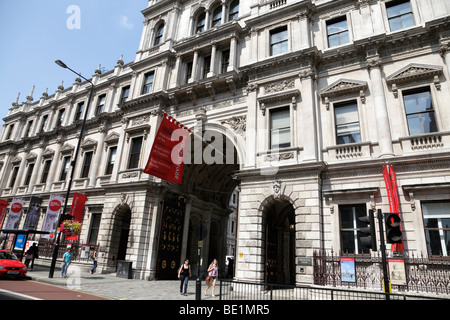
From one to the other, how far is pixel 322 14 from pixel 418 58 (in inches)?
254

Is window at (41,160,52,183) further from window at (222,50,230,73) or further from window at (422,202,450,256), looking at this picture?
window at (422,202,450,256)

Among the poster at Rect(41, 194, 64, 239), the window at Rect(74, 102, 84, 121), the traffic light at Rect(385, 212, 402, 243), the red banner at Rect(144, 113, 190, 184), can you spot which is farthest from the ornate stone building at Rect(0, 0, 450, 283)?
the traffic light at Rect(385, 212, 402, 243)

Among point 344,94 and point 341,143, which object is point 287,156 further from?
point 344,94

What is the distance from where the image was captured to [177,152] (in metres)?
18.1

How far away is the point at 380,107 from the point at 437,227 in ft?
19.2

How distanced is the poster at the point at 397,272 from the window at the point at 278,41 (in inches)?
509

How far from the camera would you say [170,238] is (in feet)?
63.8

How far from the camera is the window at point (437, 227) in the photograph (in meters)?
11.0

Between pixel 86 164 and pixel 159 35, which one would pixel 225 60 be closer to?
pixel 159 35

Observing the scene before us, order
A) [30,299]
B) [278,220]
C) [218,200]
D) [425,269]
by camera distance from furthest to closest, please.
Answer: [218,200] → [278,220] → [425,269] → [30,299]

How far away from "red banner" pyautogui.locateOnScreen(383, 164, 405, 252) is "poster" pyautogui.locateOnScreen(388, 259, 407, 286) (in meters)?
0.53

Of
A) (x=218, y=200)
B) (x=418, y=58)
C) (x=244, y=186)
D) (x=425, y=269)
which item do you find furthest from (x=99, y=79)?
(x=425, y=269)

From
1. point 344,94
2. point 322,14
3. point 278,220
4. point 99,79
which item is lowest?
point 278,220

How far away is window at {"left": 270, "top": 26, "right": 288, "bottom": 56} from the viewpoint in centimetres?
1748
